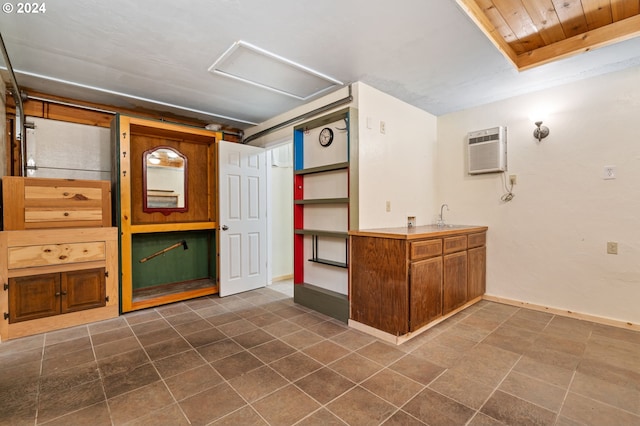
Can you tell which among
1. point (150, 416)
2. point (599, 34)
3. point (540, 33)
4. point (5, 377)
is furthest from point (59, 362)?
point (599, 34)

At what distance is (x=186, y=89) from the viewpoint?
3.29 meters

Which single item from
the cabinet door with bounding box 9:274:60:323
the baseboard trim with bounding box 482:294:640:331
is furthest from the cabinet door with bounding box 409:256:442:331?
the cabinet door with bounding box 9:274:60:323

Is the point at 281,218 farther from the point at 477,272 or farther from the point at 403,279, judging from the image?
the point at 477,272

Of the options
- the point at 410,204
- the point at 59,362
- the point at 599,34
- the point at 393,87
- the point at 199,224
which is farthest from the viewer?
the point at 199,224

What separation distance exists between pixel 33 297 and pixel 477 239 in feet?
15.6

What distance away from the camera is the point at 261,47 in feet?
7.99

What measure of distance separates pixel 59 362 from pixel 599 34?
510 centimetres

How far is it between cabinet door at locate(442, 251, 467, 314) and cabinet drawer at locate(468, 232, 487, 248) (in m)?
0.22

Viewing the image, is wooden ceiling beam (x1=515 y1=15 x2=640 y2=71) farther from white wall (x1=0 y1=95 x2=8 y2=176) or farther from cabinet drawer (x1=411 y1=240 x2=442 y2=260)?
white wall (x1=0 y1=95 x2=8 y2=176)

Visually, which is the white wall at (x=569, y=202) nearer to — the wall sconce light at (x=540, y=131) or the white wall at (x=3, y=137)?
the wall sconce light at (x=540, y=131)

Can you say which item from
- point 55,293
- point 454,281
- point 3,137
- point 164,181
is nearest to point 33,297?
point 55,293

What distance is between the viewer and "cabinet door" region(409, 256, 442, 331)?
255 centimetres

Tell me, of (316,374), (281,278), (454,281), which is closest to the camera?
(316,374)

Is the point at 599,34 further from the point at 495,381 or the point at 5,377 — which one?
the point at 5,377
